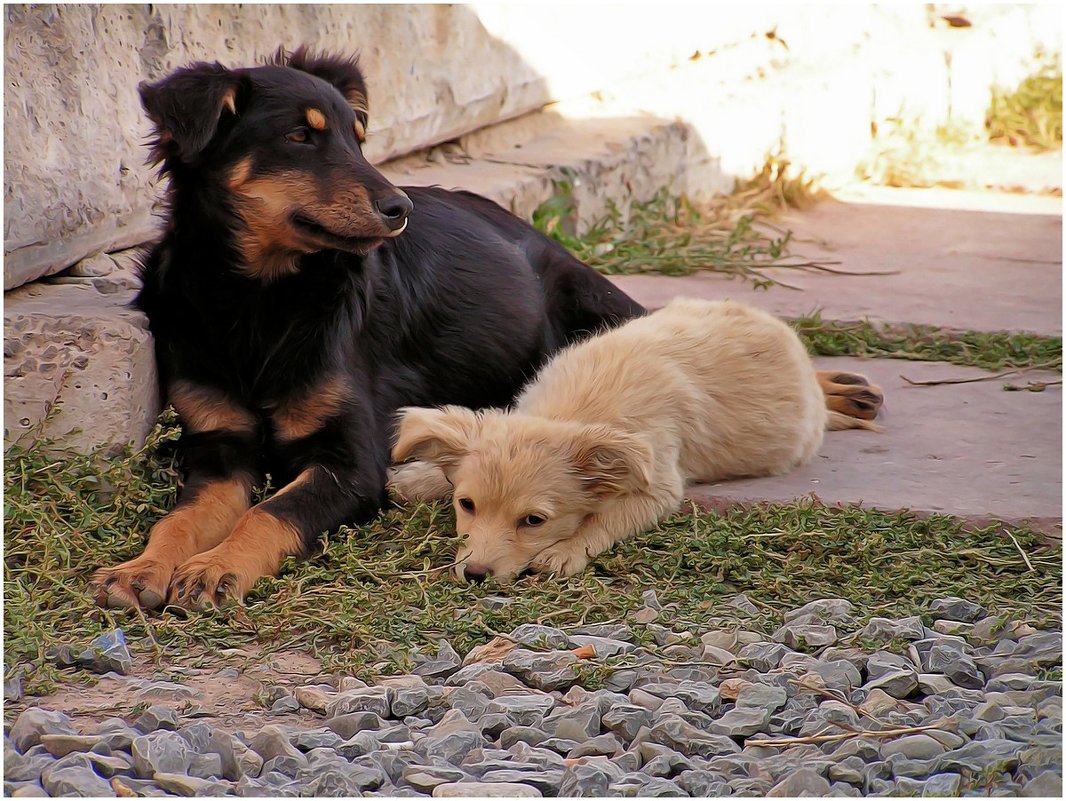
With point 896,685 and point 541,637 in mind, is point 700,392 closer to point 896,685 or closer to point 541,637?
point 541,637

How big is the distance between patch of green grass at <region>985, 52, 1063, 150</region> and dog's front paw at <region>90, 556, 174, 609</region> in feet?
31.3

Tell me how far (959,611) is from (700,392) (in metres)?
1.26

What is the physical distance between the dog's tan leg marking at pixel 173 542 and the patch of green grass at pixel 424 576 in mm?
54

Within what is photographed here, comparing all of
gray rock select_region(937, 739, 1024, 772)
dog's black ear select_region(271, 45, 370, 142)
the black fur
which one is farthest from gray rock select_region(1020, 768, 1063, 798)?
dog's black ear select_region(271, 45, 370, 142)

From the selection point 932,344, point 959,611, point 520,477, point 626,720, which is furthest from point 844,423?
point 626,720

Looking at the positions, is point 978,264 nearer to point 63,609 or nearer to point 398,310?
point 398,310

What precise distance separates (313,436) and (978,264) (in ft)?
16.4

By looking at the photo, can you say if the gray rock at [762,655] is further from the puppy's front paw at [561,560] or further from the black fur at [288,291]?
the black fur at [288,291]

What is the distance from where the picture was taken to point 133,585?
3453mm

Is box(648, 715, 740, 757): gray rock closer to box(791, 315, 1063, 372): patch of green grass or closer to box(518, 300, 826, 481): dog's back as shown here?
box(518, 300, 826, 481): dog's back

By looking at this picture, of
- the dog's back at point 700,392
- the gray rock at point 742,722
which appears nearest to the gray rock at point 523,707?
the gray rock at point 742,722

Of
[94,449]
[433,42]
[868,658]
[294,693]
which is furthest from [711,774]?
[433,42]

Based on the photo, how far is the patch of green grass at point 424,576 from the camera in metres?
3.30

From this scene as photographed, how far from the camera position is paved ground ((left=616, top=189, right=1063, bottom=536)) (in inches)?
170
